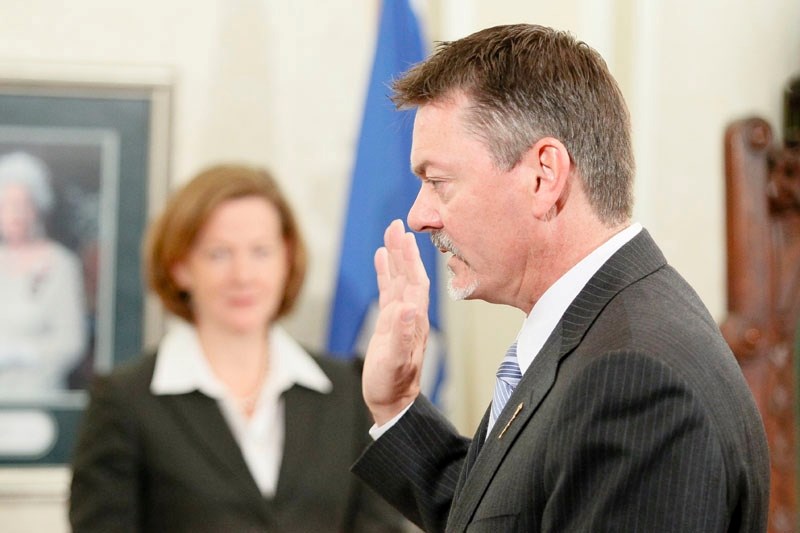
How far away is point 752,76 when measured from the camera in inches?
147

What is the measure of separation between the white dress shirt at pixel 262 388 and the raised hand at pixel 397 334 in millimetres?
1014

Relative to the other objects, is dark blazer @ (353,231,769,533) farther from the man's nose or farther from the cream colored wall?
the cream colored wall

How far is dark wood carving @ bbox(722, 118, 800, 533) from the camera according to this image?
137 inches

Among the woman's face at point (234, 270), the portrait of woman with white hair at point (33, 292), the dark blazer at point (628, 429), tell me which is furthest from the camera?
the portrait of woman with white hair at point (33, 292)

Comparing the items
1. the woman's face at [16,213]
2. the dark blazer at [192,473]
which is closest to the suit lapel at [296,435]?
the dark blazer at [192,473]

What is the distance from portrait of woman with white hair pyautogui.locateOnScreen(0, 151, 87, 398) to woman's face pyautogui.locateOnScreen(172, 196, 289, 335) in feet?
2.40

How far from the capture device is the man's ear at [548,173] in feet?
4.88

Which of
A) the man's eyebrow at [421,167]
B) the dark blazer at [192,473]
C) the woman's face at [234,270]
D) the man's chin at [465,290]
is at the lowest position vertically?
the dark blazer at [192,473]

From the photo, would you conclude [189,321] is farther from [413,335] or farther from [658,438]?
[658,438]

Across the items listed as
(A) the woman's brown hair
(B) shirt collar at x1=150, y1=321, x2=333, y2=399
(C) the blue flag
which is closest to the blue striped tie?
(B) shirt collar at x1=150, y1=321, x2=333, y2=399

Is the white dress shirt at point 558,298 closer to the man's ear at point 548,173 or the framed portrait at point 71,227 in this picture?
the man's ear at point 548,173

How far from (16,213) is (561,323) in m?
2.57

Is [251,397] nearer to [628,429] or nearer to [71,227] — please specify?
[71,227]

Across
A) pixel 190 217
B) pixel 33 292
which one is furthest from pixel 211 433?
pixel 33 292
